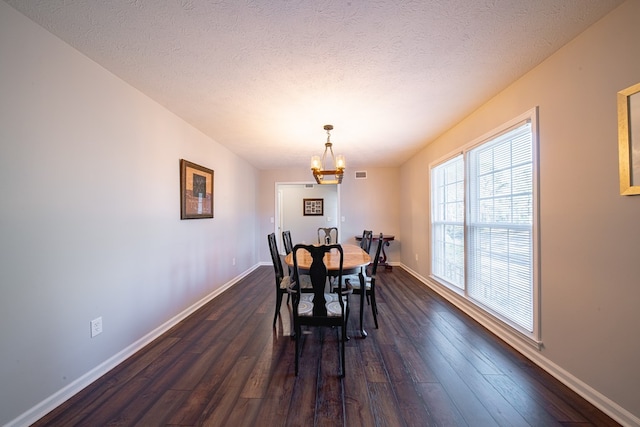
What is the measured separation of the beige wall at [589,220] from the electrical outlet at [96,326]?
3420mm

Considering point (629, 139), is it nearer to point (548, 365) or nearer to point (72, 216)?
point (548, 365)

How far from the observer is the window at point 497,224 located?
2.03m

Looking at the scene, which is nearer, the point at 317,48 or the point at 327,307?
the point at 317,48

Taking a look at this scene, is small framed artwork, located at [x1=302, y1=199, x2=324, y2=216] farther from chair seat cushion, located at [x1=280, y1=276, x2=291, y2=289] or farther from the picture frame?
the picture frame

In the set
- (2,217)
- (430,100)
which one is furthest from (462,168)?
(2,217)

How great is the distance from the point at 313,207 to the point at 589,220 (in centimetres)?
610

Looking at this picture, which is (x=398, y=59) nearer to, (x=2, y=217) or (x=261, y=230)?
(x=2, y=217)

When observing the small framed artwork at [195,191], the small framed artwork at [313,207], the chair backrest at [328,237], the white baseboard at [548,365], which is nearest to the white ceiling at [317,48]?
the small framed artwork at [195,191]

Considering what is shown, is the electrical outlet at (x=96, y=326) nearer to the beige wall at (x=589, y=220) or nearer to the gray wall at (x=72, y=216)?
the gray wall at (x=72, y=216)

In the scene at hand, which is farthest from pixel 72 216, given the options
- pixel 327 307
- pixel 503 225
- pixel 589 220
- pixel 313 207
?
pixel 313 207

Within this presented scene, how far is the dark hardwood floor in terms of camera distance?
1.41 meters

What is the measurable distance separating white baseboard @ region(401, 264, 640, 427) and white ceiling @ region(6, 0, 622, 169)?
7.50 ft

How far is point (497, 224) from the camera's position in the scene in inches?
95.4

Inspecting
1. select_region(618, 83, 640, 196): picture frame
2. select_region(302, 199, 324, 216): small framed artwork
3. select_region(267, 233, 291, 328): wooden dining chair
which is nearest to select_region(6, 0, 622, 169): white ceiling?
select_region(618, 83, 640, 196): picture frame
